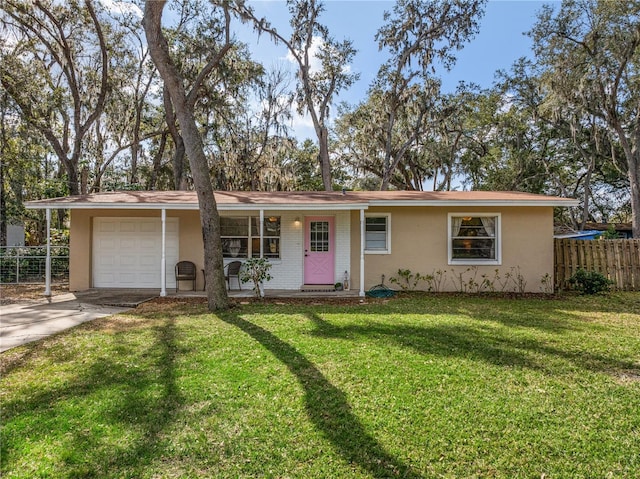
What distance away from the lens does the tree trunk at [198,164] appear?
7496 millimetres

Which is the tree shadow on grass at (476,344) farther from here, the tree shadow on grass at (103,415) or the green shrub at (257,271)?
the green shrub at (257,271)

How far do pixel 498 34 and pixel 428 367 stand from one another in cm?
1934

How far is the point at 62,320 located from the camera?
6.82 meters

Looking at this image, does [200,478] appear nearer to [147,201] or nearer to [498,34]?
[147,201]

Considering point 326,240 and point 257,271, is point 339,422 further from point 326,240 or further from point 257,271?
point 326,240

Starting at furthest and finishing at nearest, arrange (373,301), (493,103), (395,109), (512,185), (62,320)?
(512,185)
(493,103)
(395,109)
(373,301)
(62,320)

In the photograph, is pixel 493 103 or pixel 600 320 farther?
pixel 493 103

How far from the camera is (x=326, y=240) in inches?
415

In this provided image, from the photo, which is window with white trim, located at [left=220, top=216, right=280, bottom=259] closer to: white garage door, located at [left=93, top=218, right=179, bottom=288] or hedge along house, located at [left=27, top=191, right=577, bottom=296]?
hedge along house, located at [left=27, top=191, right=577, bottom=296]

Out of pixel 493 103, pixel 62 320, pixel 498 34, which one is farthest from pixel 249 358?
pixel 493 103

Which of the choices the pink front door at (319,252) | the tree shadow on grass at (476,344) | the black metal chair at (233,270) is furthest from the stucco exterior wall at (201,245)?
the tree shadow on grass at (476,344)

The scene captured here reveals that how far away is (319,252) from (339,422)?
7534mm

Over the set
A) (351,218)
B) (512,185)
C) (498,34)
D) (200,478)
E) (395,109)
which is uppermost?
(498,34)

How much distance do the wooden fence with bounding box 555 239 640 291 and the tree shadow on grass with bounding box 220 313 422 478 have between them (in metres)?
9.38
